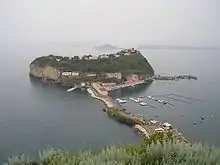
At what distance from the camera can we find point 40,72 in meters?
13.3

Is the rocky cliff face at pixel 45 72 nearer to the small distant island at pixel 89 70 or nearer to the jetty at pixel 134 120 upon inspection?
the small distant island at pixel 89 70

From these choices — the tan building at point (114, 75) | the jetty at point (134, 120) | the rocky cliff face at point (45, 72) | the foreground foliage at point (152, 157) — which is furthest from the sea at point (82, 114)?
the foreground foliage at point (152, 157)

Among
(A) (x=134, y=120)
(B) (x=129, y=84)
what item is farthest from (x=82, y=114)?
(B) (x=129, y=84)

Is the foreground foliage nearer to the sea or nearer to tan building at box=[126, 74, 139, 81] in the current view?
the sea

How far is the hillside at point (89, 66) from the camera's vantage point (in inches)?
499

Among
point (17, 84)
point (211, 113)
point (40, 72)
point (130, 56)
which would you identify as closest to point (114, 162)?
point (211, 113)

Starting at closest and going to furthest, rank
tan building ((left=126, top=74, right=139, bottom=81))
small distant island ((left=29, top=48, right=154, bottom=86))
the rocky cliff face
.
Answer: small distant island ((left=29, top=48, right=154, bottom=86)) → tan building ((left=126, top=74, right=139, bottom=81)) → the rocky cliff face

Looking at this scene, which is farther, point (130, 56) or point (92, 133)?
point (130, 56)

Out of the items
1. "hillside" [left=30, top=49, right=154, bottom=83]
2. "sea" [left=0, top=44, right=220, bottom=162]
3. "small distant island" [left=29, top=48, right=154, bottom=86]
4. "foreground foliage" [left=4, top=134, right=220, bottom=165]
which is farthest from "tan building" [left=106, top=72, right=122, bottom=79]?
"foreground foliage" [left=4, top=134, right=220, bottom=165]

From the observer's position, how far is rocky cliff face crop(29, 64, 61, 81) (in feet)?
41.3

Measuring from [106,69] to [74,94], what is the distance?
255cm

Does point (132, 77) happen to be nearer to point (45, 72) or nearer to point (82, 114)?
point (45, 72)

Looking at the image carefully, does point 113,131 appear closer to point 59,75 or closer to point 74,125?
point 74,125

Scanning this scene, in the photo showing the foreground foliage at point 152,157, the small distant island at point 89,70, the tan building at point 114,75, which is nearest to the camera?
the foreground foliage at point 152,157
